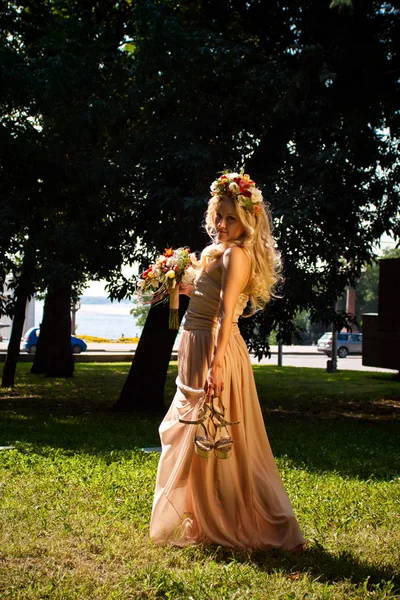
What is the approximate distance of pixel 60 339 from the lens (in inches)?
835

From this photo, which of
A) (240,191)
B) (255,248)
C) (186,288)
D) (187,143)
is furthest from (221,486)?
(187,143)

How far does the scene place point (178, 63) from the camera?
1183 cm

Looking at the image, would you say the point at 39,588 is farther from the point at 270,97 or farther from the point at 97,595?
the point at 270,97

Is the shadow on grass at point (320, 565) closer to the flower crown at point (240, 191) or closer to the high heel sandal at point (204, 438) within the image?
the high heel sandal at point (204, 438)

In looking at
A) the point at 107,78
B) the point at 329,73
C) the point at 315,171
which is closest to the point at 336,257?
the point at 315,171

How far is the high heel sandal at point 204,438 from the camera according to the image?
476 centimetres

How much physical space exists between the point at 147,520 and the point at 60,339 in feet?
53.0

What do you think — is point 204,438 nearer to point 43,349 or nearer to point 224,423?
point 224,423

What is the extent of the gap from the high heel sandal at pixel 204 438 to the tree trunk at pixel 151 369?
8.59 m

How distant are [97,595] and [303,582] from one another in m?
1.12

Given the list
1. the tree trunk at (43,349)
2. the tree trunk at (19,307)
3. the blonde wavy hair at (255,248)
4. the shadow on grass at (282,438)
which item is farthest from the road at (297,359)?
the blonde wavy hair at (255,248)

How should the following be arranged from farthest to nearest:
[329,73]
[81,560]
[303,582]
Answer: [329,73] → [81,560] → [303,582]

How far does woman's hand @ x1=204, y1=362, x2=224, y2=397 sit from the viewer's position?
4789mm

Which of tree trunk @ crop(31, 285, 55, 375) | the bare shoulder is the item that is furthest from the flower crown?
tree trunk @ crop(31, 285, 55, 375)
